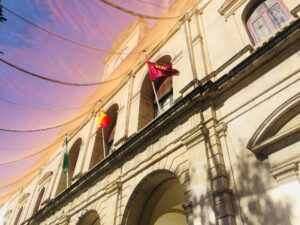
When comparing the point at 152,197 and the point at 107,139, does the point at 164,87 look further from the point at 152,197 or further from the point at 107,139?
the point at 152,197

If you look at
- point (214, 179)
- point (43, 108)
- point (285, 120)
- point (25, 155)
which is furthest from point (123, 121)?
point (285, 120)

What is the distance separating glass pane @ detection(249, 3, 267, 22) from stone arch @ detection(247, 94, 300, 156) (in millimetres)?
3998

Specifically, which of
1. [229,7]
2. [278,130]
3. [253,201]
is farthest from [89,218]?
[229,7]

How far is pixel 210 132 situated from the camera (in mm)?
7488

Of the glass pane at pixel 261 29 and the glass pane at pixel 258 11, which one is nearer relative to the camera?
the glass pane at pixel 261 29

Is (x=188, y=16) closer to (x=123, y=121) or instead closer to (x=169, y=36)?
(x=169, y=36)

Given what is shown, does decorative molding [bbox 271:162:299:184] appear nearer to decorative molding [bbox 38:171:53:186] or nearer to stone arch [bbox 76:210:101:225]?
stone arch [bbox 76:210:101:225]

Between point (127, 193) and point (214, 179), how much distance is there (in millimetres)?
3699

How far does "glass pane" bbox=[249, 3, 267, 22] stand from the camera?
885cm

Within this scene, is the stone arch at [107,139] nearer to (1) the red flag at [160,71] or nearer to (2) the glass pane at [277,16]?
(1) the red flag at [160,71]

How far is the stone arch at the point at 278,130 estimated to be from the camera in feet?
19.0

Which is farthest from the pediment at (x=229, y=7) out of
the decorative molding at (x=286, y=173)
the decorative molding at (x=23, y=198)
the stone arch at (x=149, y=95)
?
the decorative molding at (x=23, y=198)

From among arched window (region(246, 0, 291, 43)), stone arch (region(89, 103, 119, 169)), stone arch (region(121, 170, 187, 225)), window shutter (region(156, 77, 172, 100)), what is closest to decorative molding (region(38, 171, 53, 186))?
stone arch (region(89, 103, 119, 169))

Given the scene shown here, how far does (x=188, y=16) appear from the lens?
38.8 ft
